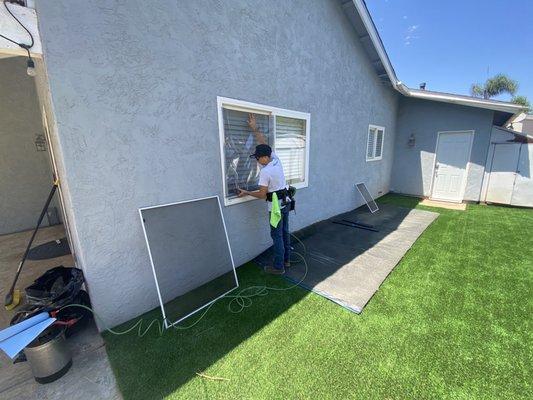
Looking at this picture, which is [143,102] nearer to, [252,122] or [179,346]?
[252,122]

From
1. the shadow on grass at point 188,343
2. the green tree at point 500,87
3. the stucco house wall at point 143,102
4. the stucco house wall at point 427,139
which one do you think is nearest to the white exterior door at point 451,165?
the stucco house wall at point 427,139

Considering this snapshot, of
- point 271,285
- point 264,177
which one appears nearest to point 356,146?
point 264,177

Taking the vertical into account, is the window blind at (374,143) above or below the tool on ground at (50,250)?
above

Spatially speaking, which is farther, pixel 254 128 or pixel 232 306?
pixel 254 128

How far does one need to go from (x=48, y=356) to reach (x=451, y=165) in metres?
10.5

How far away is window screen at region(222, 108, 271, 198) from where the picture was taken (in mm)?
3238

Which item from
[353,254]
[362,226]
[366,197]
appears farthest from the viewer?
[366,197]

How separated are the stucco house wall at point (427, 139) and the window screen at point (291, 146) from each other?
20.6ft

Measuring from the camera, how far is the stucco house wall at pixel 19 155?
4.73 metres

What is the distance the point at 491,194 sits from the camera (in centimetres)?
739

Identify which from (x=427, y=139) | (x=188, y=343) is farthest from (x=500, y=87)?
(x=188, y=343)

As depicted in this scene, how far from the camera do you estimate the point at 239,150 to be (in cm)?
342

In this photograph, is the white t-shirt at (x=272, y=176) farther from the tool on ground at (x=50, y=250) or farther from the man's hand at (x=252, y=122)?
the tool on ground at (x=50, y=250)

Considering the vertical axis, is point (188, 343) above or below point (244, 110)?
below
